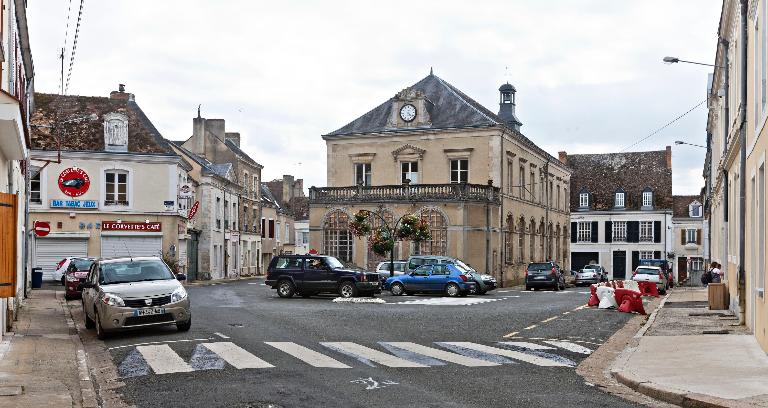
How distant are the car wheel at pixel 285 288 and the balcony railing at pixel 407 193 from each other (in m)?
18.2

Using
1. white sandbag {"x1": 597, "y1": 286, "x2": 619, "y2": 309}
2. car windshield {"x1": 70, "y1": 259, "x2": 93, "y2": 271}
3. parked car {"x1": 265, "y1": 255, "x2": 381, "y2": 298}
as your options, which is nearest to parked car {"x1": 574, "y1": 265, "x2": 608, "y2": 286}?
parked car {"x1": 265, "y1": 255, "x2": 381, "y2": 298}

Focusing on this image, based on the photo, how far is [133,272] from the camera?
57.7 feet

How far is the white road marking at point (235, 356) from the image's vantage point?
39.8 ft

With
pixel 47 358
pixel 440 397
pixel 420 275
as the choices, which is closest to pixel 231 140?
pixel 420 275

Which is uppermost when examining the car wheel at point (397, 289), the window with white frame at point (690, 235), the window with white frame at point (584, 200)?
the window with white frame at point (584, 200)

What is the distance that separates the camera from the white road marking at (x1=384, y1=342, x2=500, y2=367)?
12.5 metres

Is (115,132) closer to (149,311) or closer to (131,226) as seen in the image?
(131,226)

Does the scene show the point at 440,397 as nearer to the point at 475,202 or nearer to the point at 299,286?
the point at 299,286

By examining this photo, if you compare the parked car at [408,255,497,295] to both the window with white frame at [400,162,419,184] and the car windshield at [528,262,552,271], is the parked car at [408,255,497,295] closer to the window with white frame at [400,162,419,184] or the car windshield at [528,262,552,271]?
the car windshield at [528,262,552,271]

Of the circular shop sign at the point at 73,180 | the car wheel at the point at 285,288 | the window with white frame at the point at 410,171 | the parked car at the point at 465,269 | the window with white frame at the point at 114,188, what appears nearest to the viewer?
the car wheel at the point at 285,288

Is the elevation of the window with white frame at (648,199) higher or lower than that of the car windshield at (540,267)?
higher

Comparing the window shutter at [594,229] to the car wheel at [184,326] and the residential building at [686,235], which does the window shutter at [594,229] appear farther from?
the car wheel at [184,326]

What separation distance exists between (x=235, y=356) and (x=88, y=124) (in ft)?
113

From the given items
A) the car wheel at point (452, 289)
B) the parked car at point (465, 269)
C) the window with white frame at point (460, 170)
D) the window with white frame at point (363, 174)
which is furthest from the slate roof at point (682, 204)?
the car wheel at point (452, 289)
